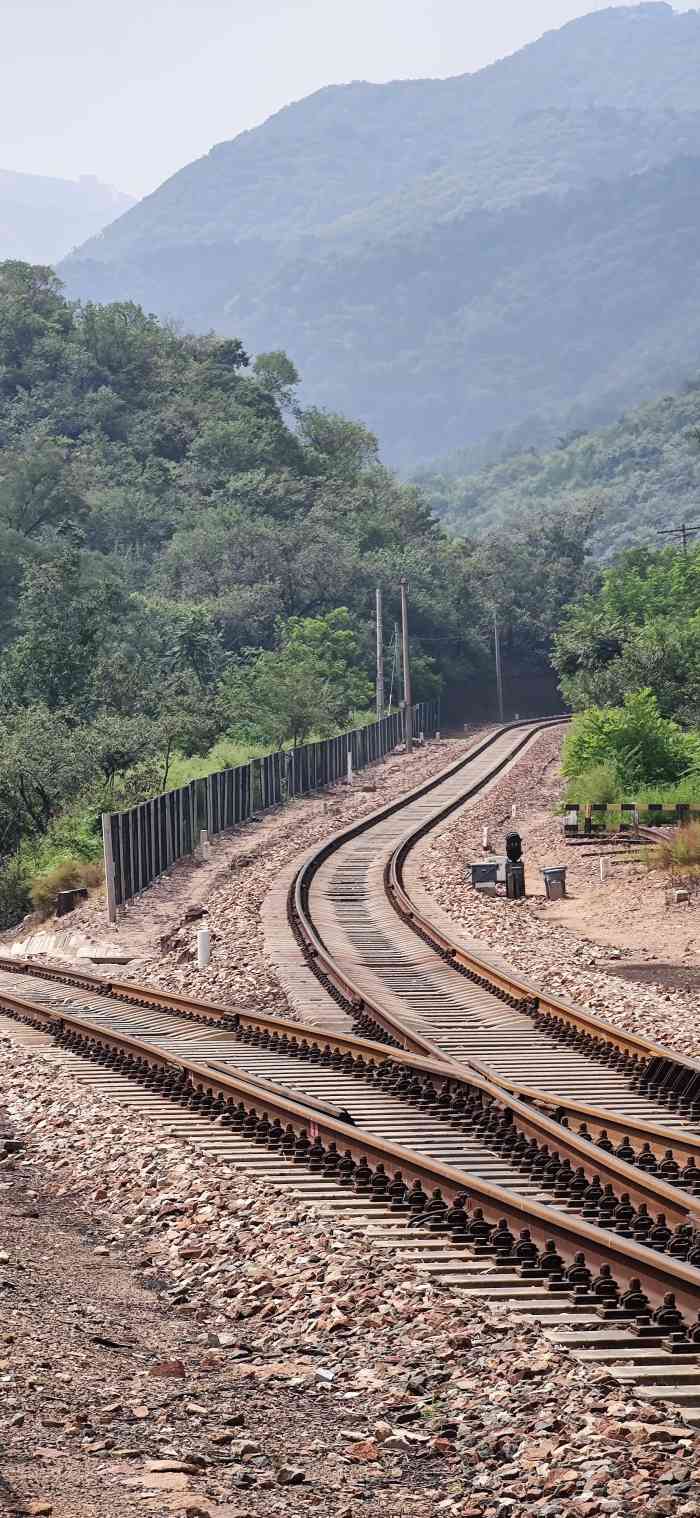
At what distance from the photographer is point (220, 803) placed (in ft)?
136

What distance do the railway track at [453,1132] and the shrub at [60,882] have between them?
12.2 m

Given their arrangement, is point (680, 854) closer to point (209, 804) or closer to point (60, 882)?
point (60, 882)

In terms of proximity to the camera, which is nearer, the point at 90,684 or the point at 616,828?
the point at 616,828

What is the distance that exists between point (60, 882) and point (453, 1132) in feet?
75.2

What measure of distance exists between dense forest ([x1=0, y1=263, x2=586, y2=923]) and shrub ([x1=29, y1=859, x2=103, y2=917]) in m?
1.76

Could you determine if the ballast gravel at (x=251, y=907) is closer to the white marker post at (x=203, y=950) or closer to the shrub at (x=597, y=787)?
the white marker post at (x=203, y=950)

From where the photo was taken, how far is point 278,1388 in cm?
733

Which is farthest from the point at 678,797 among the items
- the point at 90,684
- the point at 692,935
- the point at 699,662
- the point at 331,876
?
the point at 90,684

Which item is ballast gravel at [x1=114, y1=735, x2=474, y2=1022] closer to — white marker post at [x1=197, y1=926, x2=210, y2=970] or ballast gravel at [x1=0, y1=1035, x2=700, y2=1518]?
white marker post at [x1=197, y1=926, x2=210, y2=970]

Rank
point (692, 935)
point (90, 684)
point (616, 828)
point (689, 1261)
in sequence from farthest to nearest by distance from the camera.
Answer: point (90, 684) < point (616, 828) < point (692, 935) < point (689, 1261)

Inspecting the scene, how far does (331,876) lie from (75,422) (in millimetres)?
95284

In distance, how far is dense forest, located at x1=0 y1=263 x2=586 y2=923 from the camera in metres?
44.6

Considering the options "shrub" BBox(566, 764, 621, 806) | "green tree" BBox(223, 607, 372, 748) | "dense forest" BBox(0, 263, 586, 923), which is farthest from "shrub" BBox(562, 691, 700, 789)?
"green tree" BBox(223, 607, 372, 748)

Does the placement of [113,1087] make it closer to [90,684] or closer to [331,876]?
[331,876]
